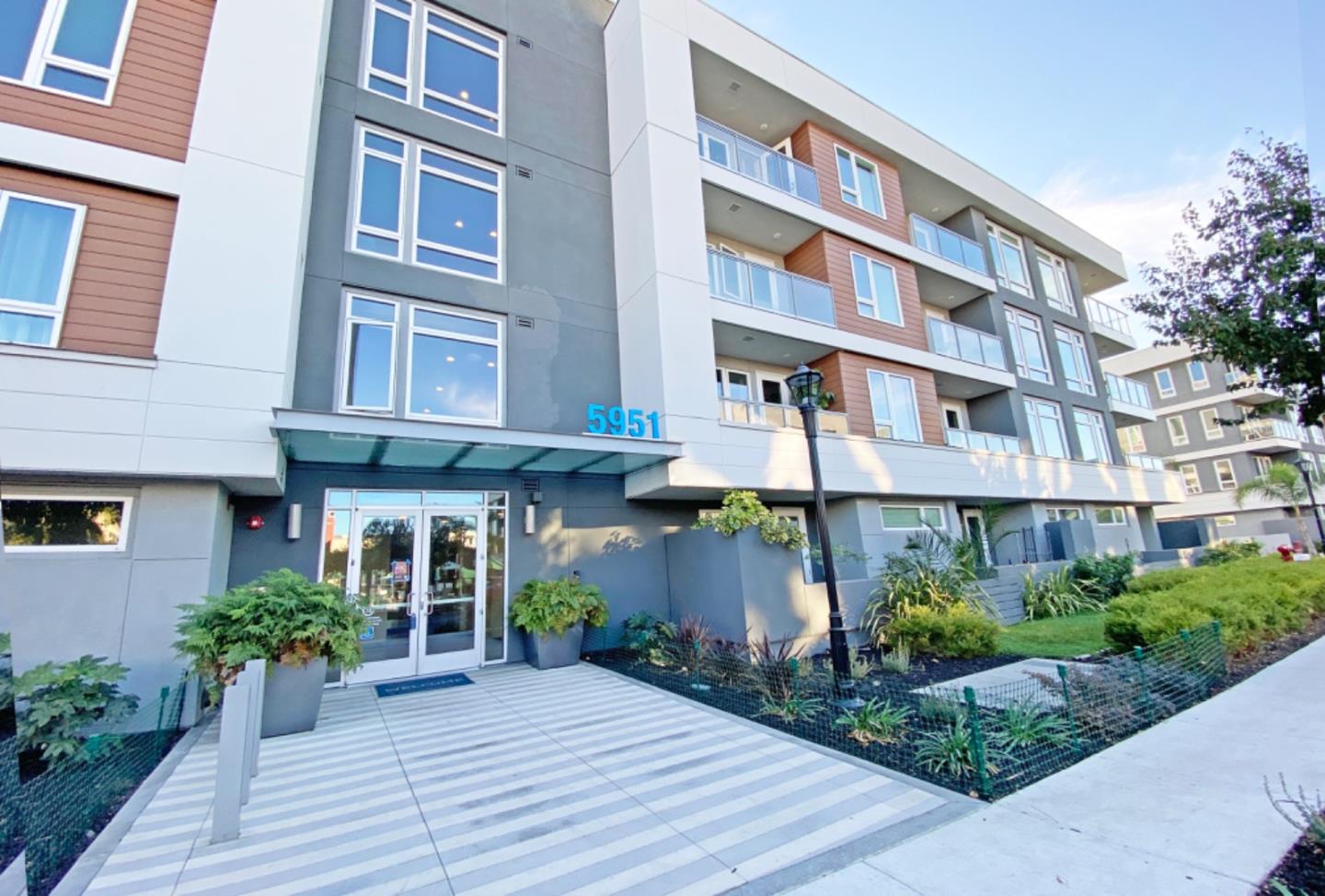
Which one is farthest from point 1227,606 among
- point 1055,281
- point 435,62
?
point 1055,281

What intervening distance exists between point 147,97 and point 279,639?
7065mm

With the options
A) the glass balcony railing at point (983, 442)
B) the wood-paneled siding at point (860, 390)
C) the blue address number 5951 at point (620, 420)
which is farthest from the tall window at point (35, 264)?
the glass balcony railing at point (983, 442)

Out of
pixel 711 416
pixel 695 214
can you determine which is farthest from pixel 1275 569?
pixel 695 214

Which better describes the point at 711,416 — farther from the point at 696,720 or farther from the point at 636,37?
the point at 636,37

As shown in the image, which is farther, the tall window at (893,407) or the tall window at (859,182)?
the tall window at (859,182)

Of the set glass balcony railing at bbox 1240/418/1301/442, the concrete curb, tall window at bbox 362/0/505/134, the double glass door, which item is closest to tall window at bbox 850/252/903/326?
tall window at bbox 362/0/505/134

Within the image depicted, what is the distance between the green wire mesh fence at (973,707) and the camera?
4.48 m

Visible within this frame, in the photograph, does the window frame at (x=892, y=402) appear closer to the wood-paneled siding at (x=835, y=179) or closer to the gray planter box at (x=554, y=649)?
the wood-paneled siding at (x=835, y=179)

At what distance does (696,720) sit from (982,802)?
282 cm

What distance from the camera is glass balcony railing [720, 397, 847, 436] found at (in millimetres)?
10969

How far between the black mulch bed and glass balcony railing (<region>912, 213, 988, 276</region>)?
1475 cm

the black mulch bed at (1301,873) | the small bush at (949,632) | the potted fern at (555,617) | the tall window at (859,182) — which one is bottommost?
the black mulch bed at (1301,873)

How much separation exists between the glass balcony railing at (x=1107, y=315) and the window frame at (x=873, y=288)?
1094 cm

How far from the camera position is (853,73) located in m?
15.1
